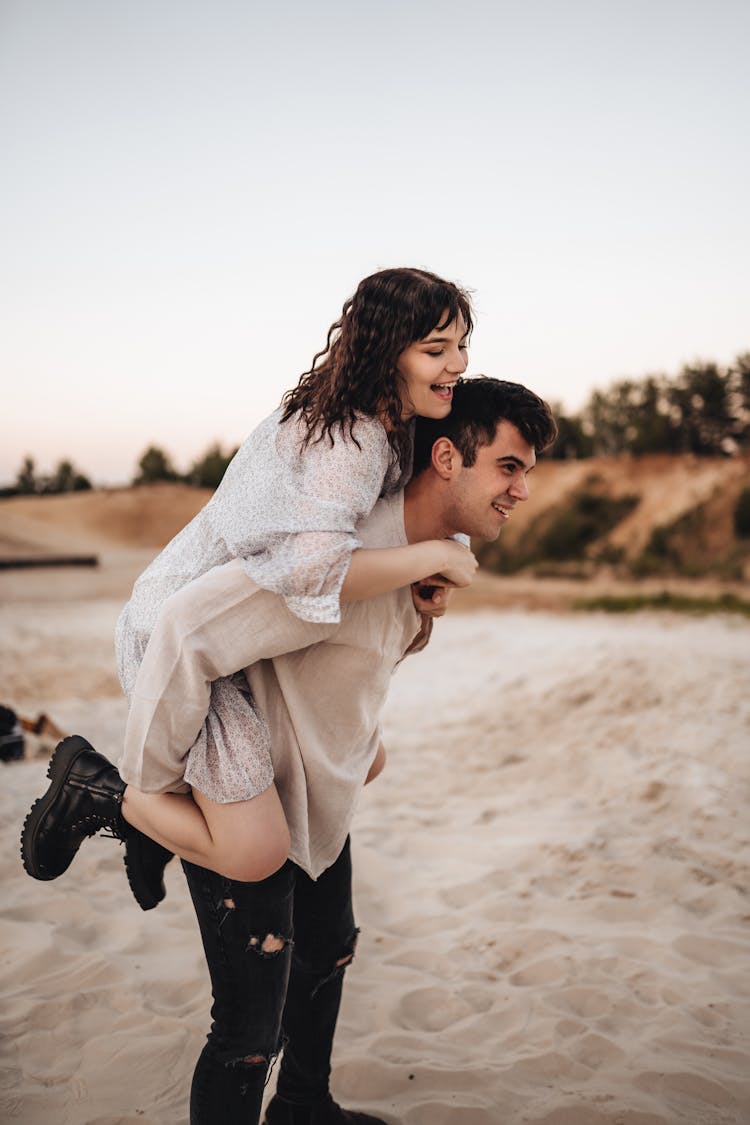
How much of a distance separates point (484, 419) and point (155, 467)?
26.2 meters

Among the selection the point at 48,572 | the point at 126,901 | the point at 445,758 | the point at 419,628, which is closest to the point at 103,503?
the point at 48,572

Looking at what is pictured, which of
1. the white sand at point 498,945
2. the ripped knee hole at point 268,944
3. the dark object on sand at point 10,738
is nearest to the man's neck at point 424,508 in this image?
the ripped knee hole at point 268,944

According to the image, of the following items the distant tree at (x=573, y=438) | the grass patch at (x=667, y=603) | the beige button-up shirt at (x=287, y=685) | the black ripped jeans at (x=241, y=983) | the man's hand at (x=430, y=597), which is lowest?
the grass patch at (x=667, y=603)

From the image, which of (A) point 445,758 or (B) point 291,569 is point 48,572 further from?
(B) point 291,569

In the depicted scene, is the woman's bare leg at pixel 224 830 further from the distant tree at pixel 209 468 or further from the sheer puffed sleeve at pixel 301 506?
the distant tree at pixel 209 468

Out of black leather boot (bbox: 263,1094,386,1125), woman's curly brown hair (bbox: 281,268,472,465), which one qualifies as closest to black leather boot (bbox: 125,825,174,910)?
black leather boot (bbox: 263,1094,386,1125)

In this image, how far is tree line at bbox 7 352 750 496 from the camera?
19.1 m

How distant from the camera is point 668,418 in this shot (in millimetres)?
20594

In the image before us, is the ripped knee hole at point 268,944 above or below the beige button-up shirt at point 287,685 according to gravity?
below

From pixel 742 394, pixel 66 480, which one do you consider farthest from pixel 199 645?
pixel 66 480

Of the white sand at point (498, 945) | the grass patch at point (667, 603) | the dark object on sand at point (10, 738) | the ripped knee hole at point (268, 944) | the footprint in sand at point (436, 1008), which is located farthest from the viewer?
the grass patch at point (667, 603)

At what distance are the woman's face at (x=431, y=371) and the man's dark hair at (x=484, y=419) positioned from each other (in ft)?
0.14

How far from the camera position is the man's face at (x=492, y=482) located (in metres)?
1.95

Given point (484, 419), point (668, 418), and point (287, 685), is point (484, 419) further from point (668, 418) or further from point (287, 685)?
point (668, 418)
